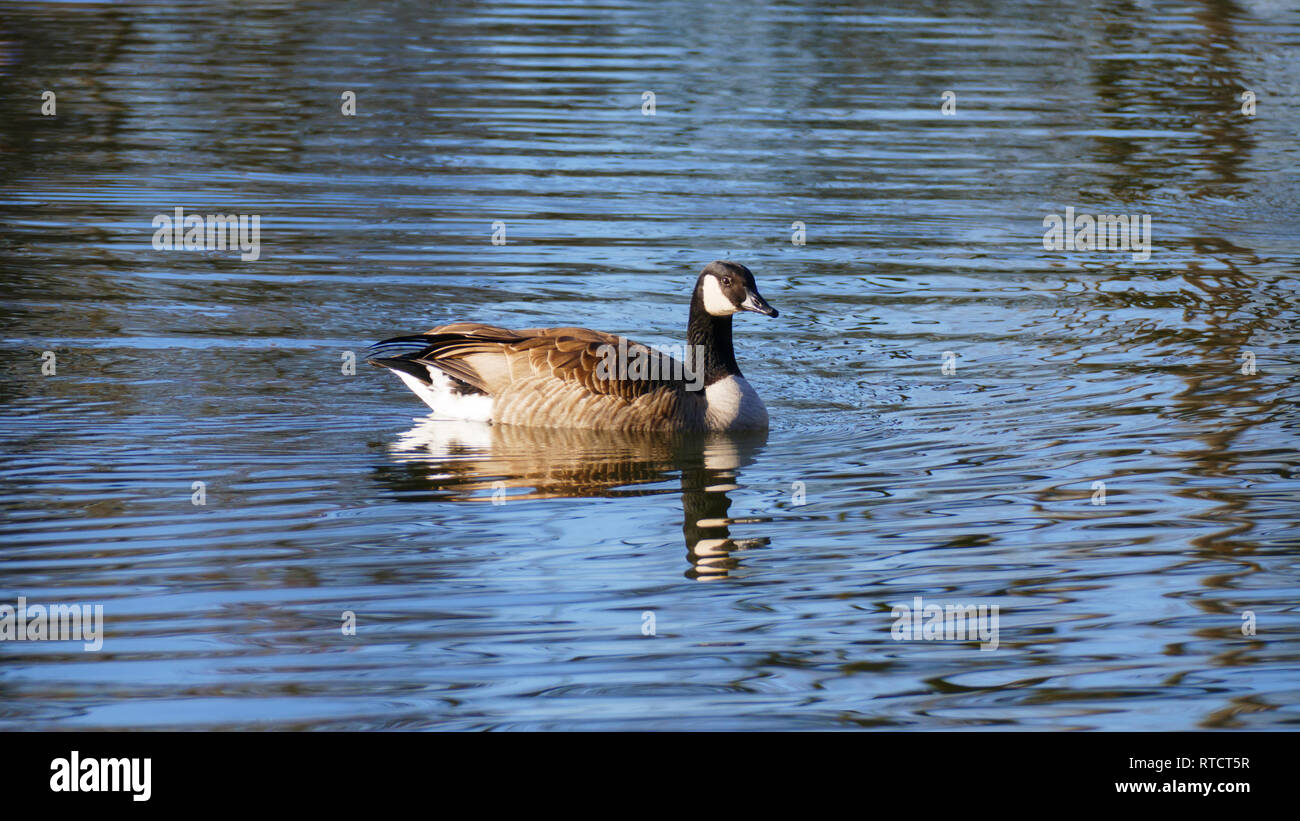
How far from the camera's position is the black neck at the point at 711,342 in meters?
11.3

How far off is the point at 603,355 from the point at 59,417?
3.46m

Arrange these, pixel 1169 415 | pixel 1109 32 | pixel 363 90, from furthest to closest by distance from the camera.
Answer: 1. pixel 1109 32
2. pixel 363 90
3. pixel 1169 415

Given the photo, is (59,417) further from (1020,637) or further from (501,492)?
(1020,637)

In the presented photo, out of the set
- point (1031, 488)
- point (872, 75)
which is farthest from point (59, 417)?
point (872, 75)

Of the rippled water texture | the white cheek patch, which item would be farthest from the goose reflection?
the white cheek patch

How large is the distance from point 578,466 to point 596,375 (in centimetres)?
75

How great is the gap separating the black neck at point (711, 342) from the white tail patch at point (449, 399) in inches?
56.0

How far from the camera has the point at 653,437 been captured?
1104cm

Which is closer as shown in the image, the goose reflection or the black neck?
the goose reflection

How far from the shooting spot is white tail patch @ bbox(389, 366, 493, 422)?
1122 cm

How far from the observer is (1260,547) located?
28.9ft

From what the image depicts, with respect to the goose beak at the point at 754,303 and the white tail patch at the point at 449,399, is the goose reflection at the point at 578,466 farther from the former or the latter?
the goose beak at the point at 754,303

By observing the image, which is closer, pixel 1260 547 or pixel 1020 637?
pixel 1020 637

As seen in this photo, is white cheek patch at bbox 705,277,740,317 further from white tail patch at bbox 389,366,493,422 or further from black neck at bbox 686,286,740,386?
white tail patch at bbox 389,366,493,422
